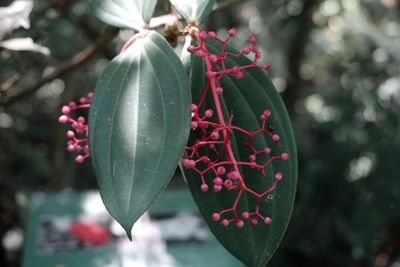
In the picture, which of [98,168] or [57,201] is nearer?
[98,168]

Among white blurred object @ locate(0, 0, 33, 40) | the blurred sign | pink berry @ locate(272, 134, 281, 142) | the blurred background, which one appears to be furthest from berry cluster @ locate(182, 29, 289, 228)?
the blurred background

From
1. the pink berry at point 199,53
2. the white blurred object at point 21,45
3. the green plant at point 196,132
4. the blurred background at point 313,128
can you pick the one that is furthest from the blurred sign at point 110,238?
the pink berry at point 199,53

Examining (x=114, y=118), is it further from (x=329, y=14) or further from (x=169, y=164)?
(x=329, y=14)

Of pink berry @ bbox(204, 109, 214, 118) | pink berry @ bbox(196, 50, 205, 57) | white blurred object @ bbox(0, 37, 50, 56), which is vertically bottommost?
white blurred object @ bbox(0, 37, 50, 56)

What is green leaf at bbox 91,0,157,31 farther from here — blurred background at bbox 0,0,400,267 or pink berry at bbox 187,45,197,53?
blurred background at bbox 0,0,400,267

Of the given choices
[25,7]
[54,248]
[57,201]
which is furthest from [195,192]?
[57,201]

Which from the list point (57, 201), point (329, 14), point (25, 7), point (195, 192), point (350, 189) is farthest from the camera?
point (329, 14)

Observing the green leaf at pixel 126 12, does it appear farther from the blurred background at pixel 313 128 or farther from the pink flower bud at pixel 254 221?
the blurred background at pixel 313 128
